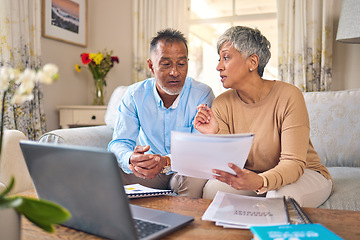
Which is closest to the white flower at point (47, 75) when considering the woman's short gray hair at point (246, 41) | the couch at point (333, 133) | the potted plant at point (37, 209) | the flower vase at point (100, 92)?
the potted plant at point (37, 209)

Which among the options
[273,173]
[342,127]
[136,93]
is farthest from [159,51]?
[342,127]

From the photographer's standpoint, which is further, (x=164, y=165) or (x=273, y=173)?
(x=164, y=165)

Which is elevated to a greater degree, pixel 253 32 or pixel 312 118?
pixel 253 32

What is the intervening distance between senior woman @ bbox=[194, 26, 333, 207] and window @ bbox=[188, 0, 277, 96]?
182 cm

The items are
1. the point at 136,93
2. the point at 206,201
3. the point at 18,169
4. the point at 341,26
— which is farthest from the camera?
the point at 341,26

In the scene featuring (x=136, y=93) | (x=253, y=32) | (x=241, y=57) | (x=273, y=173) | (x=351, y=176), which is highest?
(x=253, y=32)

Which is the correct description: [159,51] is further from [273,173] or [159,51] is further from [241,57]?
[273,173]

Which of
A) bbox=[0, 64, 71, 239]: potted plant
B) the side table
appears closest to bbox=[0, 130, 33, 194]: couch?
bbox=[0, 64, 71, 239]: potted plant

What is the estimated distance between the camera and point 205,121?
1.47 m

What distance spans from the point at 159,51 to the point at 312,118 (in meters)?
0.98

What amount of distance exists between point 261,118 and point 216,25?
218 cm

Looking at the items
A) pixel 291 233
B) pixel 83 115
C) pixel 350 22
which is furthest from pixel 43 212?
pixel 83 115

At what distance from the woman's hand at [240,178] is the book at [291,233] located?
26 cm

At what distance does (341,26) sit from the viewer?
2.35 metres
